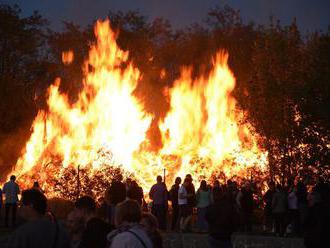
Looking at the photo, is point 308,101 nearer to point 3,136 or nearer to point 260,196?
point 260,196

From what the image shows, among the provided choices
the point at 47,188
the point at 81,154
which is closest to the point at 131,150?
the point at 81,154

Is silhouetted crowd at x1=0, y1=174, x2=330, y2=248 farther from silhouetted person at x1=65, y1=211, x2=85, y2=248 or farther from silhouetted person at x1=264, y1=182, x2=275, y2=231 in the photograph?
silhouetted person at x1=264, y1=182, x2=275, y2=231

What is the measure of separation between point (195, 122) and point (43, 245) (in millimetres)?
32420

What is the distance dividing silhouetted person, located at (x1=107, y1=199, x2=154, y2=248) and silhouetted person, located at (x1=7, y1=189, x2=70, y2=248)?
22.9 inches

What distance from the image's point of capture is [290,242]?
18.2 metres

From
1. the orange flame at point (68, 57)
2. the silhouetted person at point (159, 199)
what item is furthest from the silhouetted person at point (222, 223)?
the orange flame at point (68, 57)

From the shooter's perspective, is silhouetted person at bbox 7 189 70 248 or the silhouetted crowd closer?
silhouetted person at bbox 7 189 70 248

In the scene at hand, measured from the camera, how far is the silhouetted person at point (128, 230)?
7.08 m

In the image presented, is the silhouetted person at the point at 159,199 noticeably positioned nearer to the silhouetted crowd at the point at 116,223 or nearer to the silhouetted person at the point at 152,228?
the silhouetted crowd at the point at 116,223

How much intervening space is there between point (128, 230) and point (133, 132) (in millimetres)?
28296

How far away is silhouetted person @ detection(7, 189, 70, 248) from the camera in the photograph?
22.5 feet

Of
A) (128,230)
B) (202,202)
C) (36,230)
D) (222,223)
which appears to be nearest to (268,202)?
(202,202)

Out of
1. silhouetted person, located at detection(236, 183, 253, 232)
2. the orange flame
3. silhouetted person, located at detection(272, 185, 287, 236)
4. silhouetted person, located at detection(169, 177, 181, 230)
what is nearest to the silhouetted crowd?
silhouetted person, located at detection(272, 185, 287, 236)

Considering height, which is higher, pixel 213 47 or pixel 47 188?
pixel 213 47
